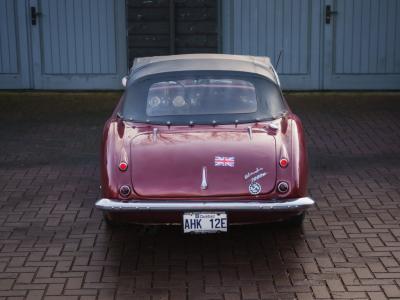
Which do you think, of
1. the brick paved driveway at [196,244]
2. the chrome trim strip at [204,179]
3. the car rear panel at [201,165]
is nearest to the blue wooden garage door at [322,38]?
the brick paved driveway at [196,244]

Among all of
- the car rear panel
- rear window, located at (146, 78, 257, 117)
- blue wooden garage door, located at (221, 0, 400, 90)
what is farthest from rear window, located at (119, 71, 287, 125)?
blue wooden garage door, located at (221, 0, 400, 90)

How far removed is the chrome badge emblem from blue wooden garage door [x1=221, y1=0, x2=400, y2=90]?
690 centimetres

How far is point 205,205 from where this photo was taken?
5.61 m

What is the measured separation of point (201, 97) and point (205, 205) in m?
1.30

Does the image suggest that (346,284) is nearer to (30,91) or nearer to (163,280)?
(163,280)

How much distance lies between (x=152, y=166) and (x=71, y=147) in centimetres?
393

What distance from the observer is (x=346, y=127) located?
34.1 feet

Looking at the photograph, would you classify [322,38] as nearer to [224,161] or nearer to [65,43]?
[65,43]

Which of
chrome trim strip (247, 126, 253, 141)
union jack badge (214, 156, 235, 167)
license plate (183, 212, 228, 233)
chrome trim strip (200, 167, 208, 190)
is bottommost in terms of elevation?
license plate (183, 212, 228, 233)

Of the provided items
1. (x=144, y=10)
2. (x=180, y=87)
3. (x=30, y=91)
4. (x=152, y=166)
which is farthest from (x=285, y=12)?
(x=152, y=166)

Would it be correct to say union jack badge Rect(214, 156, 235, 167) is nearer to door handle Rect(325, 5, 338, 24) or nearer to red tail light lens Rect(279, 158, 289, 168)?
red tail light lens Rect(279, 158, 289, 168)

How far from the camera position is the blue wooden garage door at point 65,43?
12375 mm

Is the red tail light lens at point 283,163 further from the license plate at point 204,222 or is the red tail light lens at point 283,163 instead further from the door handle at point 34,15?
the door handle at point 34,15

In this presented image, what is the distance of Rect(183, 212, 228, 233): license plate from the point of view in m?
5.62
